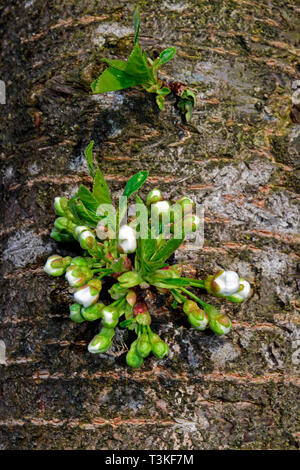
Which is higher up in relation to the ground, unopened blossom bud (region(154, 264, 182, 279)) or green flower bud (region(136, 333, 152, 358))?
unopened blossom bud (region(154, 264, 182, 279))

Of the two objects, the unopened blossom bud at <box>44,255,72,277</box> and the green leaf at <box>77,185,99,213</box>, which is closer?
the green leaf at <box>77,185,99,213</box>

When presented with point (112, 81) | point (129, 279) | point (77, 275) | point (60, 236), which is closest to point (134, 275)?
point (129, 279)

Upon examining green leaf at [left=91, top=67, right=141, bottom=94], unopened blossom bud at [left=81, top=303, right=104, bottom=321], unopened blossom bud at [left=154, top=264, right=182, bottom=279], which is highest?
green leaf at [left=91, top=67, right=141, bottom=94]

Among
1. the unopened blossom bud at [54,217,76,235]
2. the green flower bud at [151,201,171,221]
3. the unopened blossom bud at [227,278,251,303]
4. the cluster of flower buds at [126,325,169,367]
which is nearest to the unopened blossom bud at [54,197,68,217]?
the unopened blossom bud at [54,217,76,235]

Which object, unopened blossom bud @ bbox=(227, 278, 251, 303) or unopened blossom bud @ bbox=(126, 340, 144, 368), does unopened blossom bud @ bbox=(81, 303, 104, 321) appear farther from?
unopened blossom bud @ bbox=(227, 278, 251, 303)

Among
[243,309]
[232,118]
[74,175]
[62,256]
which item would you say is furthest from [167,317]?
[232,118]
